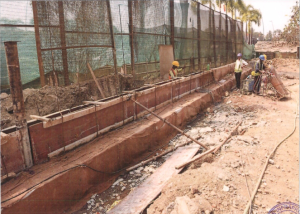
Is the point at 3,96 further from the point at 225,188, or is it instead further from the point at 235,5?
the point at 235,5

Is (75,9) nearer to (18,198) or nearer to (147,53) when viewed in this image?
(147,53)

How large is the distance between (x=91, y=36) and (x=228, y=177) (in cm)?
515

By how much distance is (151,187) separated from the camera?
4.40m

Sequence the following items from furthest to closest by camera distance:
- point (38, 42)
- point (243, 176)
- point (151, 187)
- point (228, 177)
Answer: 1. point (38, 42)
2. point (151, 187)
3. point (243, 176)
4. point (228, 177)

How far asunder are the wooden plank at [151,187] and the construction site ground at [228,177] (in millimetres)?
176

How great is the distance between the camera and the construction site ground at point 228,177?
3.55 m

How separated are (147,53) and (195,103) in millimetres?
2674

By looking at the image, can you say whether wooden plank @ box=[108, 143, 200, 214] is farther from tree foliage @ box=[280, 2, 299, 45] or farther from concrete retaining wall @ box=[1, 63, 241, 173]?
tree foliage @ box=[280, 2, 299, 45]

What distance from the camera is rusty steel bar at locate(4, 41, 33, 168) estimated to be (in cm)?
362

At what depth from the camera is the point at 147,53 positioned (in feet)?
30.6

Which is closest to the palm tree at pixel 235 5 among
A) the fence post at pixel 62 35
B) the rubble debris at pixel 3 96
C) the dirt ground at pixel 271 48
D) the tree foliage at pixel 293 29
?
the dirt ground at pixel 271 48

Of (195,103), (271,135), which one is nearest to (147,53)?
(195,103)

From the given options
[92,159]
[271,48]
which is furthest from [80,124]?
[271,48]

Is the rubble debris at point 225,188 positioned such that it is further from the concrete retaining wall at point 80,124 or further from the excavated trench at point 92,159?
the concrete retaining wall at point 80,124
